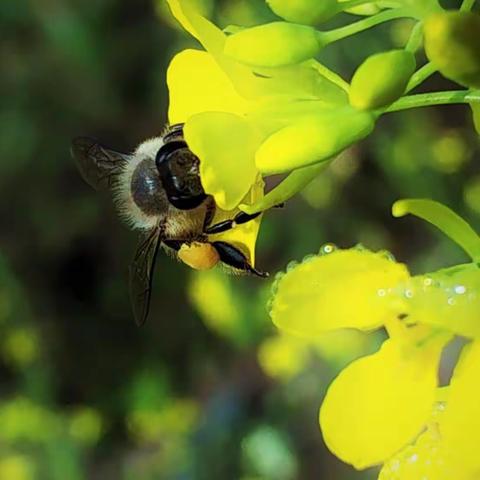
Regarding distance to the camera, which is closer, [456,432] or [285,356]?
[456,432]

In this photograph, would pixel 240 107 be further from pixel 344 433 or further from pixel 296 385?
pixel 296 385

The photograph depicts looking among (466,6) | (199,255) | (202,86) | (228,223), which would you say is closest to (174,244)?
(199,255)

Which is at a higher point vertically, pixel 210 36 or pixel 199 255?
pixel 210 36

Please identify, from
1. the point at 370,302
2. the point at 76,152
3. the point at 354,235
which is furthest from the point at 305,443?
the point at 370,302

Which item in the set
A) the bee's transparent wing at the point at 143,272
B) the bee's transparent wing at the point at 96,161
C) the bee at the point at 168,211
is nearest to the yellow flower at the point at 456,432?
the bee at the point at 168,211

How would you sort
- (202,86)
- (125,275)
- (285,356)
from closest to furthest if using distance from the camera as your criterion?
1. (202,86)
2. (285,356)
3. (125,275)

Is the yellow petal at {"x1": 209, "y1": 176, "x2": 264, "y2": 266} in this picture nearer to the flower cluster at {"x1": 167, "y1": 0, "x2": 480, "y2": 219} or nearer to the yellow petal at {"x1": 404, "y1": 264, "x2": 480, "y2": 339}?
the flower cluster at {"x1": 167, "y1": 0, "x2": 480, "y2": 219}

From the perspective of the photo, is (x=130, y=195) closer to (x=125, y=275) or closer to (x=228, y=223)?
(x=228, y=223)
